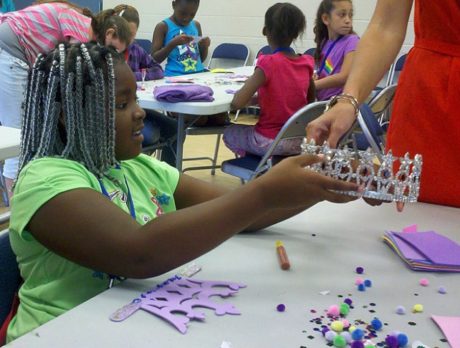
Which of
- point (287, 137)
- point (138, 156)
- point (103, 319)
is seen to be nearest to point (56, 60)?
point (138, 156)

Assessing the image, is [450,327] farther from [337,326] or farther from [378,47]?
[378,47]

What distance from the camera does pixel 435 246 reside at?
106cm

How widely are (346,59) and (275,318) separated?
3055mm

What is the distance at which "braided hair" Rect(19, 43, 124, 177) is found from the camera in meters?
1.06

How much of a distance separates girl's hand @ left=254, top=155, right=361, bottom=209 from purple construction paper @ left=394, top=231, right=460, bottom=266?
25 cm

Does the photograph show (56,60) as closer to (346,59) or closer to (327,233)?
(327,233)

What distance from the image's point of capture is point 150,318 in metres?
0.78

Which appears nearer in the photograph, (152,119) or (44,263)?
(44,263)

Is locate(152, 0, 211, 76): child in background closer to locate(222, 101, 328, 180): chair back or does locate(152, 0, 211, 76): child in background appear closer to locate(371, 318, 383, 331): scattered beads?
locate(222, 101, 328, 180): chair back

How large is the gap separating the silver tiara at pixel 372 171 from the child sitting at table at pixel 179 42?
3597mm

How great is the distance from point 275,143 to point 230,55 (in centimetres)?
449

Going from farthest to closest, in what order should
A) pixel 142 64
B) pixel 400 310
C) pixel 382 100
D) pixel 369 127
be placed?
pixel 142 64
pixel 382 100
pixel 369 127
pixel 400 310

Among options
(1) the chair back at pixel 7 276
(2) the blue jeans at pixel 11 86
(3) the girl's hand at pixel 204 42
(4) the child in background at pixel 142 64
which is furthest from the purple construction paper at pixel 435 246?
(3) the girl's hand at pixel 204 42

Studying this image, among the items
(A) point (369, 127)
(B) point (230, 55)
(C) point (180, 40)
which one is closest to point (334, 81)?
(A) point (369, 127)
